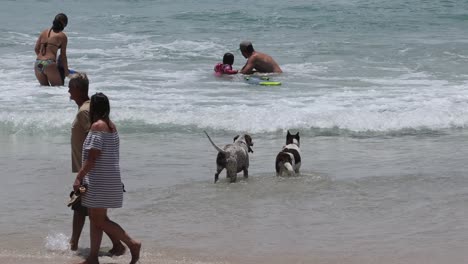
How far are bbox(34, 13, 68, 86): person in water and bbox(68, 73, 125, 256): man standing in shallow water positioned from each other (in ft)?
24.7

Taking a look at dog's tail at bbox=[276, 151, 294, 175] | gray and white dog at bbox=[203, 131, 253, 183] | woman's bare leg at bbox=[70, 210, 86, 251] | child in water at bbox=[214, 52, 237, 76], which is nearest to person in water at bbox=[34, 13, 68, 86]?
child in water at bbox=[214, 52, 237, 76]

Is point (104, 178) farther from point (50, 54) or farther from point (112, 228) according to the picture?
point (50, 54)

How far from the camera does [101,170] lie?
6430 mm

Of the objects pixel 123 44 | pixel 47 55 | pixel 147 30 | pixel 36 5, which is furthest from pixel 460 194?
pixel 36 5

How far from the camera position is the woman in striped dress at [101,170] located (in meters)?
6.36

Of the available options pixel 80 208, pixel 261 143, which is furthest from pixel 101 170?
pixel 261 143

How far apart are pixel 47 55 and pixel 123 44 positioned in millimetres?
8054

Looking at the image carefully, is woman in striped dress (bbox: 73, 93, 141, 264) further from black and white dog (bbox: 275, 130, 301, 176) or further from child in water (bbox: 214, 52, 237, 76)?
child in water (bbox: 214, 52, 237, 76)

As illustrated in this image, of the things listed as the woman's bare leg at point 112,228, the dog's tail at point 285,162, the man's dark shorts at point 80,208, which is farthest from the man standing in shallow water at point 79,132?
the dog's tail at point 285,162

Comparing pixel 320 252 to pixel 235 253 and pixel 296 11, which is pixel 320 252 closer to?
pixel 235 253

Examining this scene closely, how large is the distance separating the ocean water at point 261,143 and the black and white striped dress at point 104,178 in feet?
2.05

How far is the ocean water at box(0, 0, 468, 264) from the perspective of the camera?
24.3 ft

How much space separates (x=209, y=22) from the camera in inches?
1116

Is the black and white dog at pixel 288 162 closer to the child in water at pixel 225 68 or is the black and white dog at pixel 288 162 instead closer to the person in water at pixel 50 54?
the person in water at pixel 50 54
